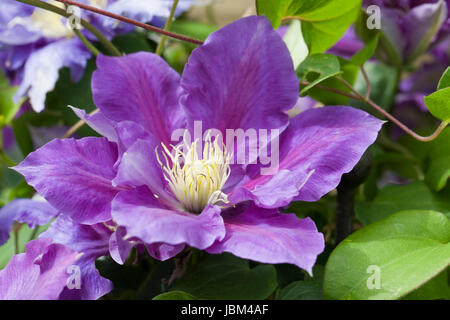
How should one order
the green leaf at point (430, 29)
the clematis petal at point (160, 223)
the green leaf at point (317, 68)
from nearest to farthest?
1. the clematis petal at point (160, 223)
2. the green leaf at point (317, 68)
3. the green leaf at point (430, 29)

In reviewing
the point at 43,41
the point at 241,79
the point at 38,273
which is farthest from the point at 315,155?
the point at 43,41

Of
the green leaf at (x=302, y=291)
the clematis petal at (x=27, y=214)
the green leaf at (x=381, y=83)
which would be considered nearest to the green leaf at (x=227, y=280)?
the green leaf at (x=302, y=291)

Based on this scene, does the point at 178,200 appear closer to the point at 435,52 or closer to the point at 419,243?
the point at 419,243

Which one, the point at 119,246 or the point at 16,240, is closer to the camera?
the point at 119,246

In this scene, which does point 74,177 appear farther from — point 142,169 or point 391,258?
point 391,258

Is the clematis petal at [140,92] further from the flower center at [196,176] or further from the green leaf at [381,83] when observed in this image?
the green leaf at [381,83]

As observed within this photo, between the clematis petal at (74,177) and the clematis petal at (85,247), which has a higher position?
the clematis petal at (74,177)

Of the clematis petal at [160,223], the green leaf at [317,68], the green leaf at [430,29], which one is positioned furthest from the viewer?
the green leaf at [430,29]
